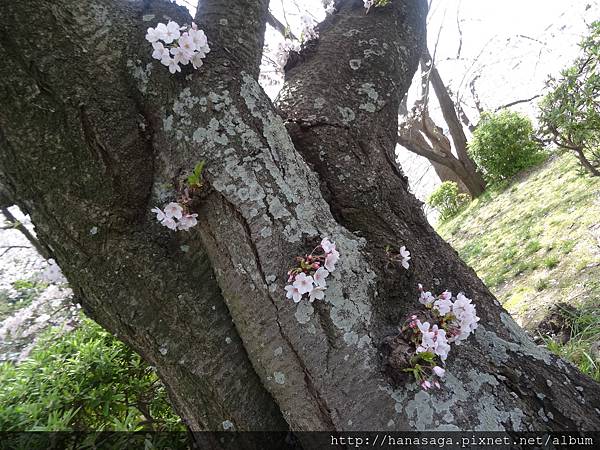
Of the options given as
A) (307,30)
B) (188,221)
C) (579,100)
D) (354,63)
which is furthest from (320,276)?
(579,100)

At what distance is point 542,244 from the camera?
528 cm

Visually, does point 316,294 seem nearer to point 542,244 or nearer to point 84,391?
point 84,391

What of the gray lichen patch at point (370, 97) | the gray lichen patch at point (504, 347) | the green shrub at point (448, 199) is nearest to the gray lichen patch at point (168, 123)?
the gray lichen patch at point (370, 97)

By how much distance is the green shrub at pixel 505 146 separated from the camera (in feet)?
31.3

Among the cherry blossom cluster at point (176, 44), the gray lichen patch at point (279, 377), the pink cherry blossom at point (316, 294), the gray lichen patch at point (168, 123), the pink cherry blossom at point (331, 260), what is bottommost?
the gray lichen patch at point (279, 377)

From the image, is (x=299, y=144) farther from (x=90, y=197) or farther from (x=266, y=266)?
(x=90, y=197)

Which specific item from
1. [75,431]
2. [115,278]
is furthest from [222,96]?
[75,431]

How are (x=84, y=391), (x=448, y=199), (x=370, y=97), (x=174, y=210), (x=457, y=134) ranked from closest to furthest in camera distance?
(x=174, y=210)
(x=84, y=391)
(x=370, y=97)
(x=448, y=199)
(x=457, y=134)

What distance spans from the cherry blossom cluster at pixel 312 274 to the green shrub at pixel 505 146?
9.63 meters

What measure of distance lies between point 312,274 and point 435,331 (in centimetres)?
44

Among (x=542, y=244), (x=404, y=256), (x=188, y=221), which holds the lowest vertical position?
(x=542, y=244)

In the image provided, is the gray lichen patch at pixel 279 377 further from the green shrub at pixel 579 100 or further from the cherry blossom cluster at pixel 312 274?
the green shrub at pixel 579 100

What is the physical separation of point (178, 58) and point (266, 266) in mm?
877

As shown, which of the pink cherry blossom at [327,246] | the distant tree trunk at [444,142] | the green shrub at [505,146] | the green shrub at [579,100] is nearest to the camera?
the pink cherry blossom at [327,246]
